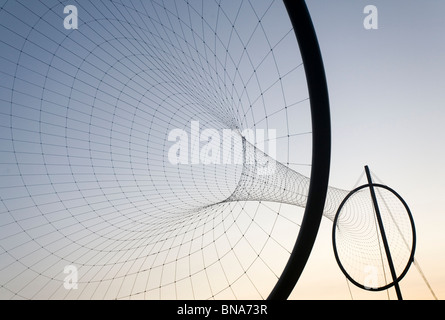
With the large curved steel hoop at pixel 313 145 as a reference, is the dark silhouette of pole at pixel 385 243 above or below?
below

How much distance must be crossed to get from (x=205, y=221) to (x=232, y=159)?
6.51 feet

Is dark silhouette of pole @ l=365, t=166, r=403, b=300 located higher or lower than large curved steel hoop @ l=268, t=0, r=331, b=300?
lower

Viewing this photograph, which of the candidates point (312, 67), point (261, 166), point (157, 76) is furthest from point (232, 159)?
point (312, 67)

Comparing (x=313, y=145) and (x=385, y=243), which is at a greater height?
(x=313, y=145)

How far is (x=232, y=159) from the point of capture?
28.5 feet

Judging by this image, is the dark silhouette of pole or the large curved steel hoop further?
the dark silhouette of pole

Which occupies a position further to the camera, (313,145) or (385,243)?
(385,243)

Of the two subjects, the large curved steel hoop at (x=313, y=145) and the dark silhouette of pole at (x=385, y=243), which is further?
the dark silhouette of pole at (x=385, y=243)
